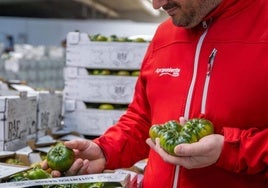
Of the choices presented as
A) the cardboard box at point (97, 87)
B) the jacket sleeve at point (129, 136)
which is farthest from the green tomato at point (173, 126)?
the cardboard box at point (97, 87)

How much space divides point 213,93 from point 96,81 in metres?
2.66

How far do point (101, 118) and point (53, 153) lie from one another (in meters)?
2.28

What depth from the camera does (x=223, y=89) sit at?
1655 millimetres

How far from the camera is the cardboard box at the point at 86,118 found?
422 centimetres

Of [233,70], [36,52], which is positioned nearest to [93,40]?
[233,70]

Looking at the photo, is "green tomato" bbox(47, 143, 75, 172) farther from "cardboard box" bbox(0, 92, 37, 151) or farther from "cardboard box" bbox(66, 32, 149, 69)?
"cardboard box" bbox(66, 32, 149, 69)

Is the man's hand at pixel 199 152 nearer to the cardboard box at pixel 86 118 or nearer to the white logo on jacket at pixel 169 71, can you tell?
the white logo on jacket at pixel 169 71

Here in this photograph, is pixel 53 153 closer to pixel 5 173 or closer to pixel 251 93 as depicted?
pixel 5 173

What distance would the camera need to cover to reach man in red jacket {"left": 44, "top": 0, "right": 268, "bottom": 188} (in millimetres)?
1518

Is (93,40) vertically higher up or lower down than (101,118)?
higher up

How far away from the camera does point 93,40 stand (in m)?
4.31

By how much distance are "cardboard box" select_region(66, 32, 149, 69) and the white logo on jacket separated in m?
2.31

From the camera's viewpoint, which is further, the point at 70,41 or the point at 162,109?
the point at 70,41

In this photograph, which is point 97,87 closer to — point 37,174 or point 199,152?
point 37,174
